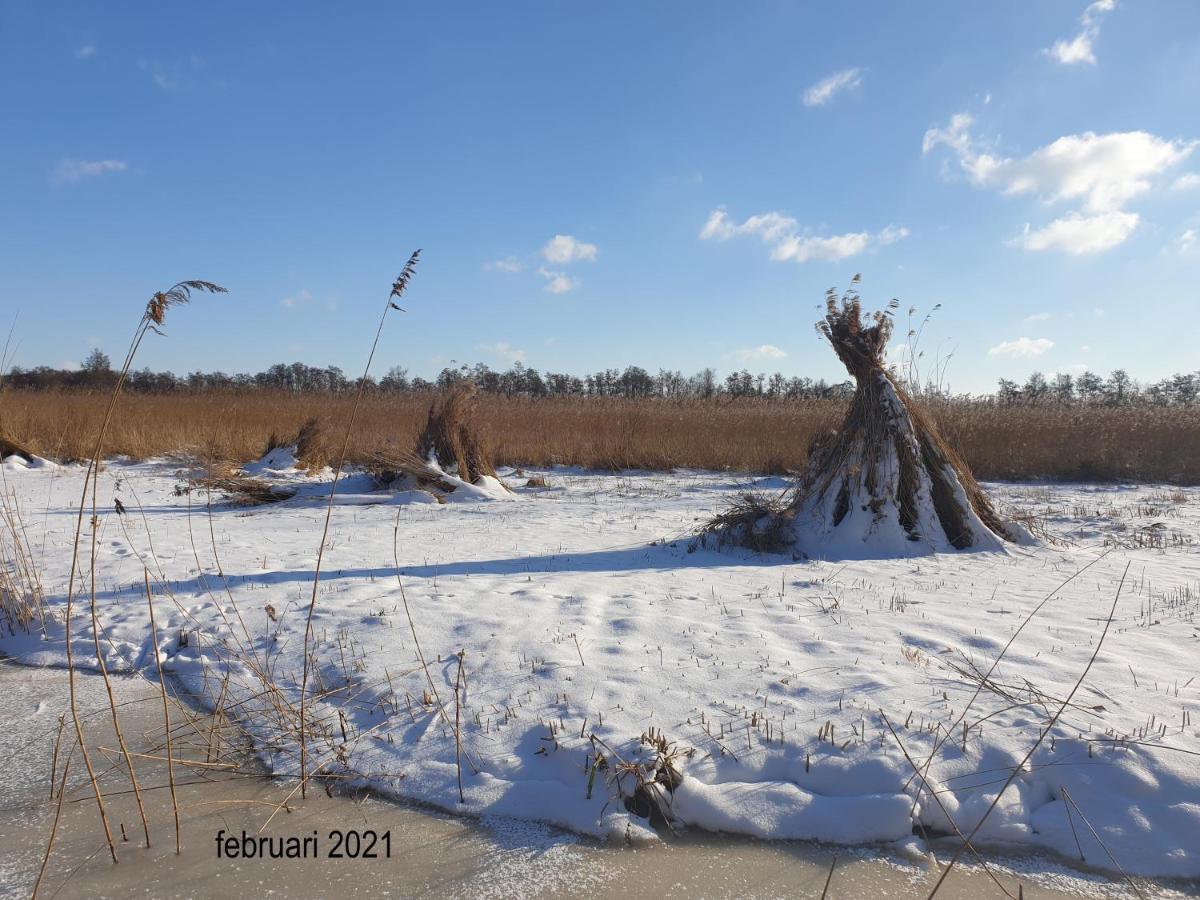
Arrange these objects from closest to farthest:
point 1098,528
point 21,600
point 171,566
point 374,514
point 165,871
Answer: point 165,871 < point 21,600 < point 171,566 < point 1098,528 < point 374,514

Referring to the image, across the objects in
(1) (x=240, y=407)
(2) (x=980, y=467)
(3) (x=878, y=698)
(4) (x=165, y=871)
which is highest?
(1) (x=240, y=407)

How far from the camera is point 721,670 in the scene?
10.7 ft

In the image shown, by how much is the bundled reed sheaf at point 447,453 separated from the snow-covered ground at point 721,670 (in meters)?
2.59

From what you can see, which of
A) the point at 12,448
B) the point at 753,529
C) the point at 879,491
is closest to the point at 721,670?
→ the point at 753,529

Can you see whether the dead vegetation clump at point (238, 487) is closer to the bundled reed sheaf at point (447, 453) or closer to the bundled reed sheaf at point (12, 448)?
the bundled reed sheaf at point (447, 453)

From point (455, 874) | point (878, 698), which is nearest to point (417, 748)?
point (455, 874)

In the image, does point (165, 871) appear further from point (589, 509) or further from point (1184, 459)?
point (1184, 459)

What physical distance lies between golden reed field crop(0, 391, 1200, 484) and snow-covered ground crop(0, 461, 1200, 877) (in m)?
5.27

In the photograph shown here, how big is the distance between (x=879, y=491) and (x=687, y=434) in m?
8.26

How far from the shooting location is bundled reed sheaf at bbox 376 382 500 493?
9062 mm

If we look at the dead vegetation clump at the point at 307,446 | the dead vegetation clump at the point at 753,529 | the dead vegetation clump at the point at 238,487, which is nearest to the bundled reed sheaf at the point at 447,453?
the dead vegetation clump at the point at 238,487

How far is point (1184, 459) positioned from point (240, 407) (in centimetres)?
1951

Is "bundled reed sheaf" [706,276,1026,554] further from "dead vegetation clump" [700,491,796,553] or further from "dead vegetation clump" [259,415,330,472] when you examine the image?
"dead vegetation clump" [259,415,330,472]

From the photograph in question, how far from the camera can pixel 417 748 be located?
2.76m
